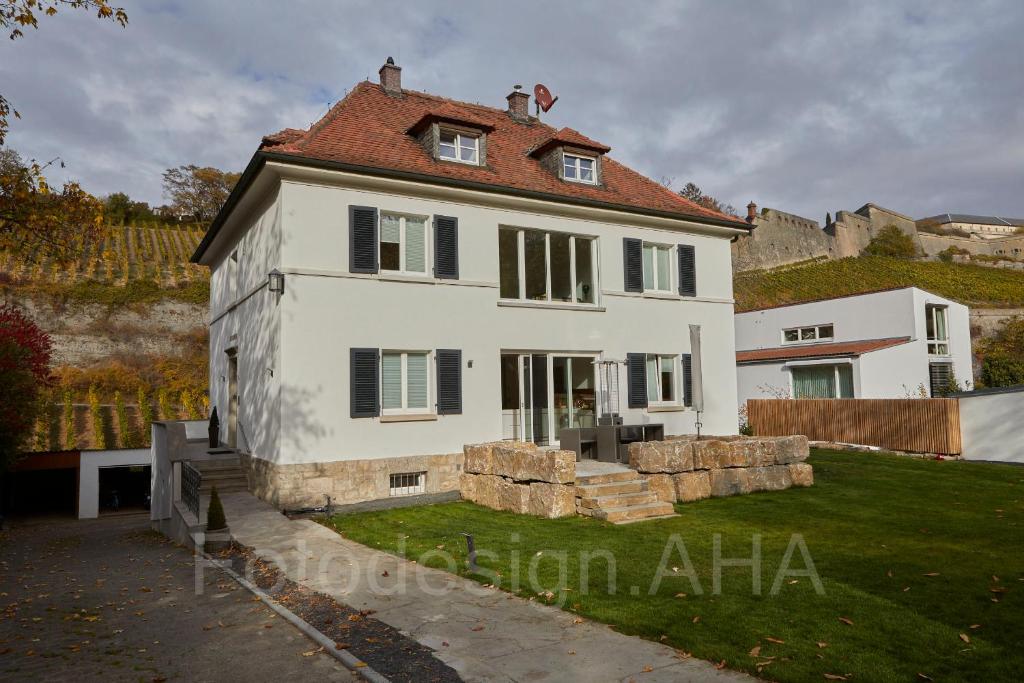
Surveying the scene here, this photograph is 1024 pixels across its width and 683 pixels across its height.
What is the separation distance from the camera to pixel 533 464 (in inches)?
469

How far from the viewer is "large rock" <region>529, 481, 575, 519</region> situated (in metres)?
11.3

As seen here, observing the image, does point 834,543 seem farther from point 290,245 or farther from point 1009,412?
point 1009,412

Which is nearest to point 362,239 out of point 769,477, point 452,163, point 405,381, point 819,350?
point 405,381

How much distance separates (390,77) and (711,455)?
12808mm

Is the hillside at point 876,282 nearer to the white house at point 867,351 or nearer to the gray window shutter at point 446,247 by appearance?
the white house at point 867,351

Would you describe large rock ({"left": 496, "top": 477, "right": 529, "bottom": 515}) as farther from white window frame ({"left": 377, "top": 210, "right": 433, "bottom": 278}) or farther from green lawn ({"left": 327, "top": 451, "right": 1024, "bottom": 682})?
white window frame ({"left": 377, "top": 210, "right": 433, "bottom": 278})

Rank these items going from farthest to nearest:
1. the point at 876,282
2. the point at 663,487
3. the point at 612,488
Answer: the point at 876,282 → the point at 663,487 → the point at 612,488

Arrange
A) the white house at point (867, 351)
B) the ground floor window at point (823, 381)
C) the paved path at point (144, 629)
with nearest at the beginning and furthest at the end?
the paved path at point (144, 629), the white house at point (867, 351), the ground floor window at point (823, 381)

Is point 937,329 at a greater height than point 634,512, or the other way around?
point 937,329

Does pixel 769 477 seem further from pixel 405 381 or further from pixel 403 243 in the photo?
pixel 403 243

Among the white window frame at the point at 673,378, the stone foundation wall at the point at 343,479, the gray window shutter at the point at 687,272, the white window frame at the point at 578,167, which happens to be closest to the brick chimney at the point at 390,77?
the white window frame at the point at 578,167

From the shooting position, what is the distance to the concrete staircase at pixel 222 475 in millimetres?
14820

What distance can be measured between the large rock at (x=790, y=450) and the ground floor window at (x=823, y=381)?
13754 millimetres

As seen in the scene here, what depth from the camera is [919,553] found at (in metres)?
8.29
